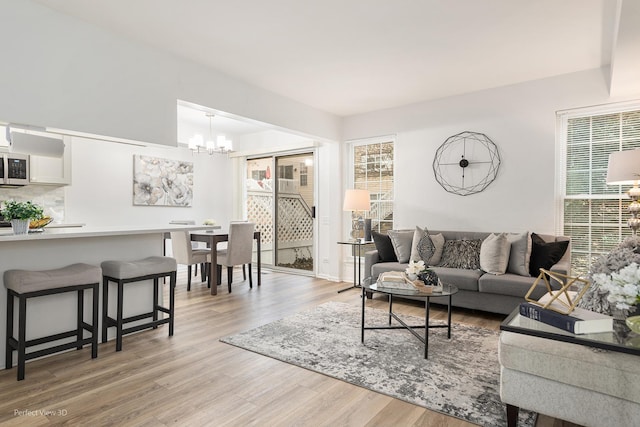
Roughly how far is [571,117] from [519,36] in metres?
1.48

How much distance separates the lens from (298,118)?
16.5 ft

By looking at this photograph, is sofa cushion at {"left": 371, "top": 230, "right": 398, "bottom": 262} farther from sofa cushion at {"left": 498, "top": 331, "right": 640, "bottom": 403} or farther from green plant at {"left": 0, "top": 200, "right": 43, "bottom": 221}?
green plant at {"left": 0, "top": 200, "right": 43, "bottom": 221}

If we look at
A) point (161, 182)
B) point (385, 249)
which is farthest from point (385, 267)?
point (161, 182)

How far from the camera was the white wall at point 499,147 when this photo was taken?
13.5 feet

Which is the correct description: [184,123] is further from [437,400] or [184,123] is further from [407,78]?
[437,400]

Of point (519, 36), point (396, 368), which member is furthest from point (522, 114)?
point (396, 368)

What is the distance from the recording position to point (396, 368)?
2.59 meters

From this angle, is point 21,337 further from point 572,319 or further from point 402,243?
Result: point 402,243

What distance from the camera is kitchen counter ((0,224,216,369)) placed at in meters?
2.64

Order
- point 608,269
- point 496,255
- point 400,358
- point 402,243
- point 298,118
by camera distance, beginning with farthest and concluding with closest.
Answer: point 298,118
point 402,243
point 496,255
point 400,358
point 608,269

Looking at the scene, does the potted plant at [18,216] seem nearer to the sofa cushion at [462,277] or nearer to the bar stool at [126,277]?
the bar stool at [126,277]

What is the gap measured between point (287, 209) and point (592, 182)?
4.55 meters

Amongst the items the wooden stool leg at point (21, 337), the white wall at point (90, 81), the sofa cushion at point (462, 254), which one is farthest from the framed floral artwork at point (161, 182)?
the sofa cushion at point (462, 254)

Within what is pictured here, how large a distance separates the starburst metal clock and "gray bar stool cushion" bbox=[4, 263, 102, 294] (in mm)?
4103
